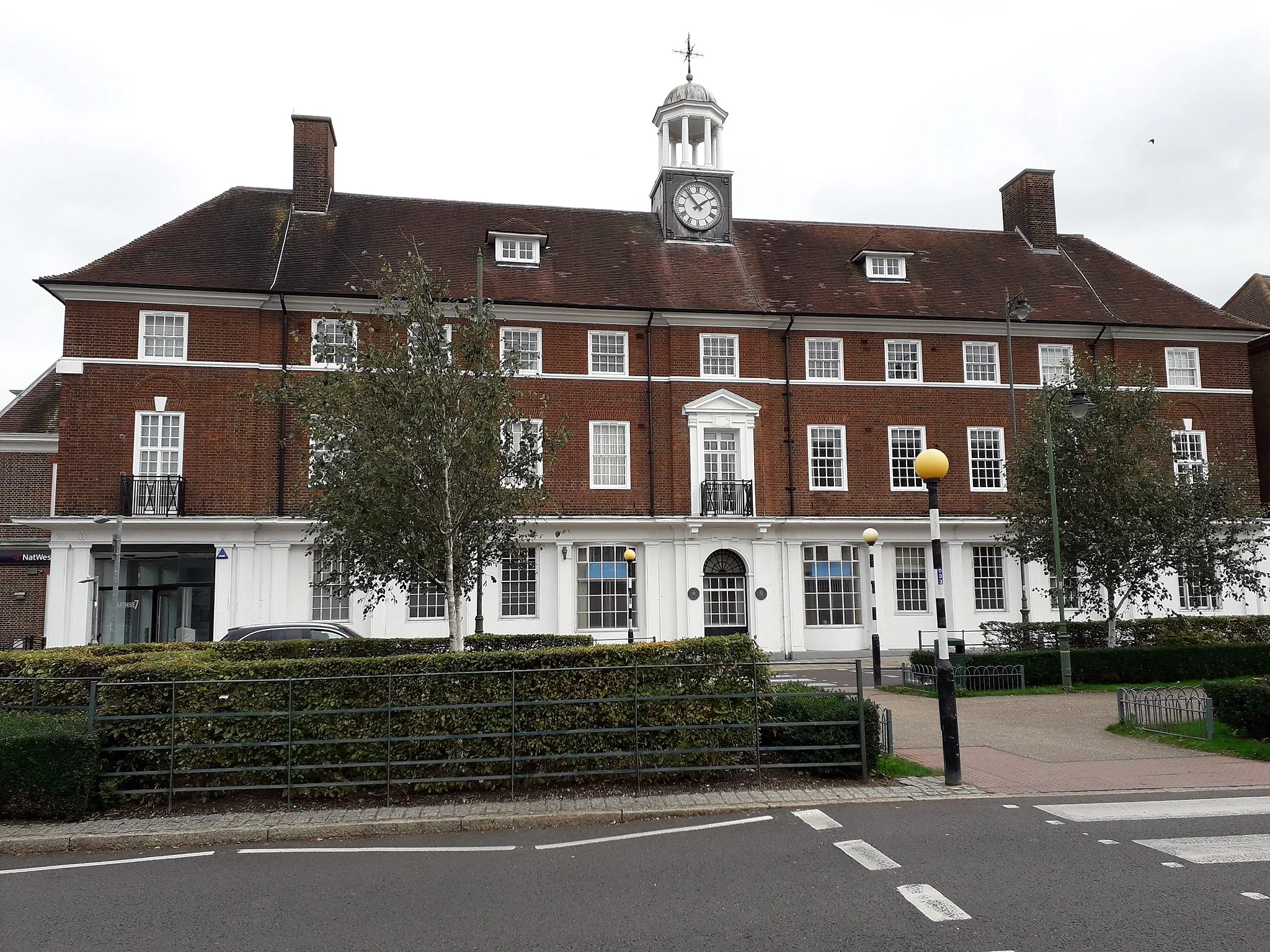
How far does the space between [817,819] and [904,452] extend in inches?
910

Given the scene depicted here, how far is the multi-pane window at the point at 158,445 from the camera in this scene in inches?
1009

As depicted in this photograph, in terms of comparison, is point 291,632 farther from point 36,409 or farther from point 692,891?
point 36,409

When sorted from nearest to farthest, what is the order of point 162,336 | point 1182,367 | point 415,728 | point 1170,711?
point 415,728 < point 1170,711 < point 162,336 < point 1182,367

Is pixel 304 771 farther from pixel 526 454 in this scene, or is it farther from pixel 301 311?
pixel 301 311

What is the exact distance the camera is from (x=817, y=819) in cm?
821

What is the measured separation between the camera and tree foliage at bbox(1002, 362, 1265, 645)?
21094 millimetres

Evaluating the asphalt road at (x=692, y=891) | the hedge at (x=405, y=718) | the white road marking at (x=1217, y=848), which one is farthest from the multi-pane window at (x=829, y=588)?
the white road marking at (x=1217, y=848)

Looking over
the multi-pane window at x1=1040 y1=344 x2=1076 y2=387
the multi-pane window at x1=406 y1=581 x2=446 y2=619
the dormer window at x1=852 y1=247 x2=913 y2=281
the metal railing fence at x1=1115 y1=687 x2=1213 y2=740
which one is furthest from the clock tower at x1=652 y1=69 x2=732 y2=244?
the metal railing fence at x1=1115 y1=687 x2=1213 y2=740

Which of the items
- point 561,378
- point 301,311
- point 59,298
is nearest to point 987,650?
point 561,378

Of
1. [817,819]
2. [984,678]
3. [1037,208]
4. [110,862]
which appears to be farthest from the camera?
[1037,208]

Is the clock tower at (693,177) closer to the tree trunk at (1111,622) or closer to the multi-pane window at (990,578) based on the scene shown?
the multi-pane window at (990,578)

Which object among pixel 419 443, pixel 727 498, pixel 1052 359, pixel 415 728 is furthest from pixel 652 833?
pixel 1052 359

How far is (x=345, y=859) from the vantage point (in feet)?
24.4

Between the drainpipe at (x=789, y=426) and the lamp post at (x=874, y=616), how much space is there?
313cm
